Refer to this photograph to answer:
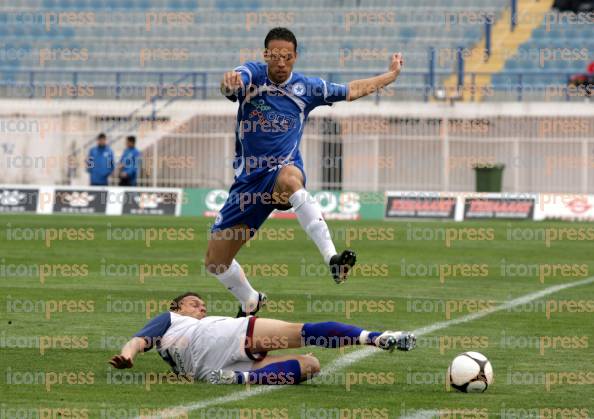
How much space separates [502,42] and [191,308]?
2906cm

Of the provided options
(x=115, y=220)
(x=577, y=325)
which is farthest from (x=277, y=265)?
(x=115, y=220)

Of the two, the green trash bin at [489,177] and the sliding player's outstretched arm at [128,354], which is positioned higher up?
the green trash bin at [489,177]

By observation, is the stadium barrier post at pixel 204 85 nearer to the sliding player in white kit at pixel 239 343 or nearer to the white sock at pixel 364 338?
the sliding player in white kit at pixel 239 343

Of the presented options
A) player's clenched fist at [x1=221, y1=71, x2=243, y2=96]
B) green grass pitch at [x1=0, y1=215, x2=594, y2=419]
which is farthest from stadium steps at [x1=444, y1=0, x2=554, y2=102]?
player's clenched fist at [x1=221, y1=71, x2=243, y2=96]

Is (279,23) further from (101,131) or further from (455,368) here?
(455,368)

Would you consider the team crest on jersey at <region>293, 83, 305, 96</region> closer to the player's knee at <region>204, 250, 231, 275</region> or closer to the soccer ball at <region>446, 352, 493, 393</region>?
the player's knee at <region>204, 250, 231, 275</region>

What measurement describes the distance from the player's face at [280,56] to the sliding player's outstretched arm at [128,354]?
264cm

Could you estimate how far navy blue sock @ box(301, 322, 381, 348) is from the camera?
8.80 metres

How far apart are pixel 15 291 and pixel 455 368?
7.48 metres

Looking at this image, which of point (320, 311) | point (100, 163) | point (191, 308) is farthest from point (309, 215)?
point (100, 163)

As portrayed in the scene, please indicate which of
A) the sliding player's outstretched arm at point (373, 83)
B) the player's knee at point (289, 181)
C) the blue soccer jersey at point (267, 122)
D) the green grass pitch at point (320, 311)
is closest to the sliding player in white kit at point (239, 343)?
the green grass pitch at point (320, 311)

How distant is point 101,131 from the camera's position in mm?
35812

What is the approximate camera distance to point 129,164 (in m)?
32.3

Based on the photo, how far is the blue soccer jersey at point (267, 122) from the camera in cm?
1051
